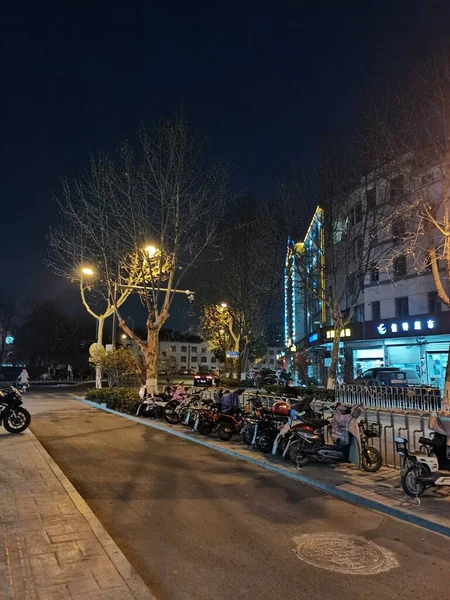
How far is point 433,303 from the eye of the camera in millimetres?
30297

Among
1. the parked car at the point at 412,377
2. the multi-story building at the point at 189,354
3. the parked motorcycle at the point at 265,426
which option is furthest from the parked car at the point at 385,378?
the multi-story building at the point at 189,354

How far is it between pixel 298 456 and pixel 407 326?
23337 mm

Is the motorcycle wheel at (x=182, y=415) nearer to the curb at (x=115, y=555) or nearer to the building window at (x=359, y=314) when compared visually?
the curb at (x=115, y=555)

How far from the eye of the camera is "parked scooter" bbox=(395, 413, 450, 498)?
6695 mm

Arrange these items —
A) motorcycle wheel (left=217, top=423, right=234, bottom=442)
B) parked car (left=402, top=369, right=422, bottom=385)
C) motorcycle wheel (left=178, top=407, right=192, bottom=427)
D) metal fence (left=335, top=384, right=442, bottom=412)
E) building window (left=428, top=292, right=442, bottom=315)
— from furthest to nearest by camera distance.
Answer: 1. building window (left=428, top=292, right=442, bottom=315)
2. parked car (left=402, top=369, right=422, bottom=385)
3. metal fence (left=335, top=384, right=442, bottom=412)
4. motorcycle wheel (left=178, top=407, right=192, bottom=427)
5. motorcycle wheel (left=217, top=423, right=234, bottom=442)

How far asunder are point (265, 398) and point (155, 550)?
29.2 feet

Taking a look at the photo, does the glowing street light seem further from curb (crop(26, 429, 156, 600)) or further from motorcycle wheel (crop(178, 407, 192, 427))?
curb (crop(26, 429, 156, 600))

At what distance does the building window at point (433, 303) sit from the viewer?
Result: 29.9 m

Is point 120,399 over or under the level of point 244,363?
under

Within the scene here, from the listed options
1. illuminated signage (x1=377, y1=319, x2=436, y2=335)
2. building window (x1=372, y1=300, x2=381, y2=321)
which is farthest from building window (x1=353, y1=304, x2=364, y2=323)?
illuminated signage (x1=377, y1=319, x2=436, y2=335)

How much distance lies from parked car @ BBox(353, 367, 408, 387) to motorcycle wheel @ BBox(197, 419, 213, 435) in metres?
11.9

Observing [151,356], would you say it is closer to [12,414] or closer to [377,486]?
[12,414]

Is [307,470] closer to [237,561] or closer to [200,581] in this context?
[237,561]

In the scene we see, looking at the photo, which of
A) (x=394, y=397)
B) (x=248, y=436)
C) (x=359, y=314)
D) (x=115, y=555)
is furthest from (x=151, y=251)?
(x=359, y=314)
